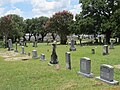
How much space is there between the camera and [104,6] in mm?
49250

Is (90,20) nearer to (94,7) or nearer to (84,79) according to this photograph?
(94,7)

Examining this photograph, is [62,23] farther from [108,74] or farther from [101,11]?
[108,74]

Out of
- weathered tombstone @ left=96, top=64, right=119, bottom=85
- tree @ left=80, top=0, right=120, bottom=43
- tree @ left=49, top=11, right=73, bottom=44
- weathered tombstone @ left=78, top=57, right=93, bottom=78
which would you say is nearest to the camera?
weathered tombstone @ left=96, top=64, right=119, bottom=85

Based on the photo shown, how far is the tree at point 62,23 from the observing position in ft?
191

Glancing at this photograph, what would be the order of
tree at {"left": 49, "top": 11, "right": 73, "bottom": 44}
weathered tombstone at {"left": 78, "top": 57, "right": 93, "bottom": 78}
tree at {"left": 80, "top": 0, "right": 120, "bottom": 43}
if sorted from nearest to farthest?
weathered tombstone at {"left": 78, "top": 57, "right": 93, "bottom": 78}
tree at {"left": 80, "top": 0, "right": 120, "bottom": 43}
tree at {"left": 49, "top": 11, "right": 73, "bottom": 44}

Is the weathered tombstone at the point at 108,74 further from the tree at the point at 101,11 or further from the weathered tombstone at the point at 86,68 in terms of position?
the tree at the point at 101,11

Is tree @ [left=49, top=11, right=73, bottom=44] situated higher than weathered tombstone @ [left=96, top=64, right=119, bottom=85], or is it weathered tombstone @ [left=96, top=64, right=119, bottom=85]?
tree @ [left=49, top=11, right=73, bottom=44]

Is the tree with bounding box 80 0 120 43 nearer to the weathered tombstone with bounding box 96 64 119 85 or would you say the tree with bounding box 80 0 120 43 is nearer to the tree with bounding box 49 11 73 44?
the tree with bounding box 49 11 73 44

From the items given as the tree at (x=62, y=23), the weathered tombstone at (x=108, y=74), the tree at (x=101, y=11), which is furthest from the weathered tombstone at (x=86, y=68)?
the tree at (x=62, y=23)

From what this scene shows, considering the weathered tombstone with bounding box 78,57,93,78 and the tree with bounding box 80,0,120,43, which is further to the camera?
the tree with bounding box 80,0,120,43

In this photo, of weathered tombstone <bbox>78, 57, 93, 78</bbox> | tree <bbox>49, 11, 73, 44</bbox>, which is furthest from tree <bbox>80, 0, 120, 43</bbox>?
weathered tombstone <bbox>78, 57, 93, 78</bbox>

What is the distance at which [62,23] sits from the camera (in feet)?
192

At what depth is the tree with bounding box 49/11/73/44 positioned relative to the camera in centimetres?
5821

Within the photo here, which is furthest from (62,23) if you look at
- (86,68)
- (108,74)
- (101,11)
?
(108,74)
